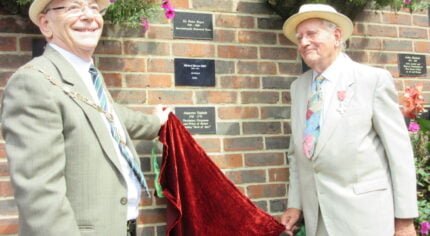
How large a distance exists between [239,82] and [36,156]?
5.22 ft

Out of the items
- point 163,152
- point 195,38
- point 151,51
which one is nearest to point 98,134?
point 163,152

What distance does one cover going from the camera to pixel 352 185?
95.0 inches

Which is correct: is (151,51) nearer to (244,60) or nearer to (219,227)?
(244,60)

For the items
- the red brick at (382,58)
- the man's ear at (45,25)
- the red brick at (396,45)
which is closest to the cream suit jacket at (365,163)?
the red brick at (382,58)

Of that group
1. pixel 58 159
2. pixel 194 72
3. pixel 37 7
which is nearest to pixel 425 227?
pixel 194 72

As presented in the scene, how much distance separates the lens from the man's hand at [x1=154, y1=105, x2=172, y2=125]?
2.67m

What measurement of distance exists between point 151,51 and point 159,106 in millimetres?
350

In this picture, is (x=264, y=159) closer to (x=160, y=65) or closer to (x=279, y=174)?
(x=279, y=174)

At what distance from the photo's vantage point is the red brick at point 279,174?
3.13m

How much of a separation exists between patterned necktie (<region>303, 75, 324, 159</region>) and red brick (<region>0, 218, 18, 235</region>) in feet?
4.96

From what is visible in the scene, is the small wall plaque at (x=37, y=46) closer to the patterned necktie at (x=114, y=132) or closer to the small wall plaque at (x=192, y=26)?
the patterned necktie at (x=114, y=132)

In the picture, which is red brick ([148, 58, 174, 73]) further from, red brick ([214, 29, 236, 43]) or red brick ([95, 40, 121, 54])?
red brick ([214, 29, 236, 43])

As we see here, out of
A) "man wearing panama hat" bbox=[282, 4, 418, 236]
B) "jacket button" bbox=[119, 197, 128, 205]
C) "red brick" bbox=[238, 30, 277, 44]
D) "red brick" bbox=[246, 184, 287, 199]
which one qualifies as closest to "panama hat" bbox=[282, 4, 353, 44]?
"man wearing panama hat" bbox=[282, 4, 418, 236]

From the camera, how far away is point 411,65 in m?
3.62
